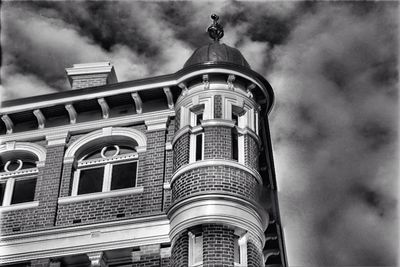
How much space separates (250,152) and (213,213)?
2756mm

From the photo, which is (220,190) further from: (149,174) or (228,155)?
(149,174)

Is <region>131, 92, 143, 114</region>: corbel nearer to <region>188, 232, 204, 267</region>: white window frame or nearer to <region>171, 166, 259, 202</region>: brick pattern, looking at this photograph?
<region>171, 166, 259, 202</region>: brick pattern

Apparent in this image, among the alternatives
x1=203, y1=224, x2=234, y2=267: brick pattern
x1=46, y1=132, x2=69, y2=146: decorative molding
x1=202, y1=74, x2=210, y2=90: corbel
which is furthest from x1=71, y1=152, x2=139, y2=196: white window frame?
x1=203, y1=224, x2=234, y2=267: brick pattern

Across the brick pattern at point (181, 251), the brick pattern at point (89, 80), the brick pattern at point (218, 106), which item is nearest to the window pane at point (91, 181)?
the brick pattern at point (181, 251)

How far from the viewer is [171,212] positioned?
64.4 feet

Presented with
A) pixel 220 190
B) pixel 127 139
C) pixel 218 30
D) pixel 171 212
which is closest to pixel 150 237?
pixel 171 212

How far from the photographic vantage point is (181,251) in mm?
18812

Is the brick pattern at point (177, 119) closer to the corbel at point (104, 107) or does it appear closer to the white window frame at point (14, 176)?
the corbel at point (104, 107)

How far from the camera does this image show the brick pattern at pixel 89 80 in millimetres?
25438

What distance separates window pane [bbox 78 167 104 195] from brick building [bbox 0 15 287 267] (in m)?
0.03

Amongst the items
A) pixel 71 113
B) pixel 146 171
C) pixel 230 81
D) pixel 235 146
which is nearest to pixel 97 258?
pixel 146 171

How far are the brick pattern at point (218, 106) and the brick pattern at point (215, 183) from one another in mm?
1923

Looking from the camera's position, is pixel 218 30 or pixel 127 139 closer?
pixel 127 139

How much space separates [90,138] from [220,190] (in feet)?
16.9
